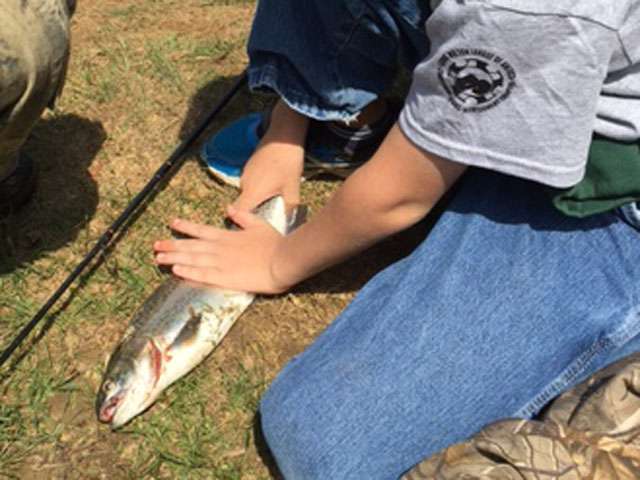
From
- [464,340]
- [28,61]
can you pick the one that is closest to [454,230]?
[464,340]

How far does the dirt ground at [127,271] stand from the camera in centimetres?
203

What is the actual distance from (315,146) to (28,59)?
3.08ft

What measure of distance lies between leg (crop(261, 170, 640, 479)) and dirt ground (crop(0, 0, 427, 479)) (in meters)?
0.25

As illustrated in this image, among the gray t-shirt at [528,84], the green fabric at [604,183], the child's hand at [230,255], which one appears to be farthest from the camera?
the child's hand at [230,255]

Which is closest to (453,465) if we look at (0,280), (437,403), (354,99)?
(437,403)

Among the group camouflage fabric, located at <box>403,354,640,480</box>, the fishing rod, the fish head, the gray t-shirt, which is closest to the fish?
the fish head

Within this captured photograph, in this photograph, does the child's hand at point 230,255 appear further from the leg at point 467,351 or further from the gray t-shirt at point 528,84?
the gray t-shirt at point 528,84

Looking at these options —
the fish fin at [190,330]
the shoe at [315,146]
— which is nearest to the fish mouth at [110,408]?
the fish fin at [190,330]

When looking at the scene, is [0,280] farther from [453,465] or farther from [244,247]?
[453,465]

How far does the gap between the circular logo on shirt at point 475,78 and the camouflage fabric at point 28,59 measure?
96cm

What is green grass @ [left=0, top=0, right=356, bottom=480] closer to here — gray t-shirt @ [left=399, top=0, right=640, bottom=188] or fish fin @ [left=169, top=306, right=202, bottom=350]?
fish fin @ [left=169, top=306, right=202, bottom=350]

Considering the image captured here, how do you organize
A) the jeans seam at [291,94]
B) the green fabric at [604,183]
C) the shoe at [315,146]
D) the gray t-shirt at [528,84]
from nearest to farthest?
the gray t-shirt at [528,84] < the green fabric at [604,183] < the jeans seam at [291,94] < the shoe at [315,146]

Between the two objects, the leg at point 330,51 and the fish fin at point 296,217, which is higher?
the leg at point 330,51

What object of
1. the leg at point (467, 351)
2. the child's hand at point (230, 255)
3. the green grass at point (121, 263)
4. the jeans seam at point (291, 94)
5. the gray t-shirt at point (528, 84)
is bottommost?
the green grass at point (121, 263)
